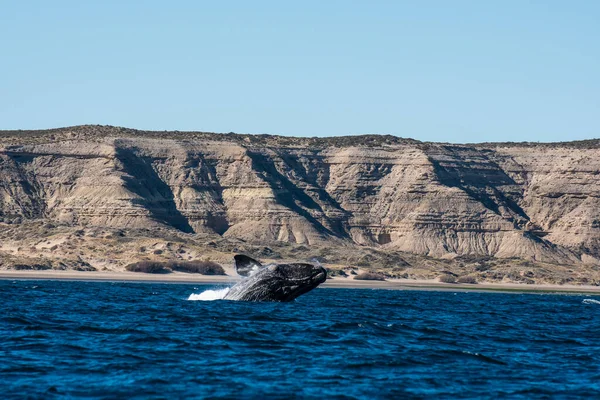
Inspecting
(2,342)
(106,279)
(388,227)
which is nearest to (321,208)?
(388,227)

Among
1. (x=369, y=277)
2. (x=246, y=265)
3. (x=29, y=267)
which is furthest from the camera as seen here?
(x=369, y=277)

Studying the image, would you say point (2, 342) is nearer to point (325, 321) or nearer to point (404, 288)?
point (325, 321)

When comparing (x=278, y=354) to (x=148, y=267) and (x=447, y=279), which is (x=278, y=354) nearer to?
(x=148, y=267)

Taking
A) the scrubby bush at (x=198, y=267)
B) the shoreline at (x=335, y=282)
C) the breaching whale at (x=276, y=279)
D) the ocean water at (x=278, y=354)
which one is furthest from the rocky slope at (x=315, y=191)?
the breaching whale at (x=276, y=279)

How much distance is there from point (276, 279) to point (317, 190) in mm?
114288

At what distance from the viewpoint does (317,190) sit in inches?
6058

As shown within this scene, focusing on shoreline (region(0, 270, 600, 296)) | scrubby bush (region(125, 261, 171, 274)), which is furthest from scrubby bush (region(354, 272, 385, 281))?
scrubby bush (region(125, 261, 171, 274))

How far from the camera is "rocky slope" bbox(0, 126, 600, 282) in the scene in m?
138

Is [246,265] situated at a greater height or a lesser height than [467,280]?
greater

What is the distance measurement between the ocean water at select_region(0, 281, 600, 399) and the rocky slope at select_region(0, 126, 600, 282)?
8928cm

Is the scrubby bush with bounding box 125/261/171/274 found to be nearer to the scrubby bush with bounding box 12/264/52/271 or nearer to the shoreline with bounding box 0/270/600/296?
the shoreline with bounding box 0/270/600/296

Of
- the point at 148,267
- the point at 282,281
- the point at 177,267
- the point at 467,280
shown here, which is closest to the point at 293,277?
the point at 282,281

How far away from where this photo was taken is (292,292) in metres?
39.7

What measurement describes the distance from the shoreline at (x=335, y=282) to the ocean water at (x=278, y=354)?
4864cm
